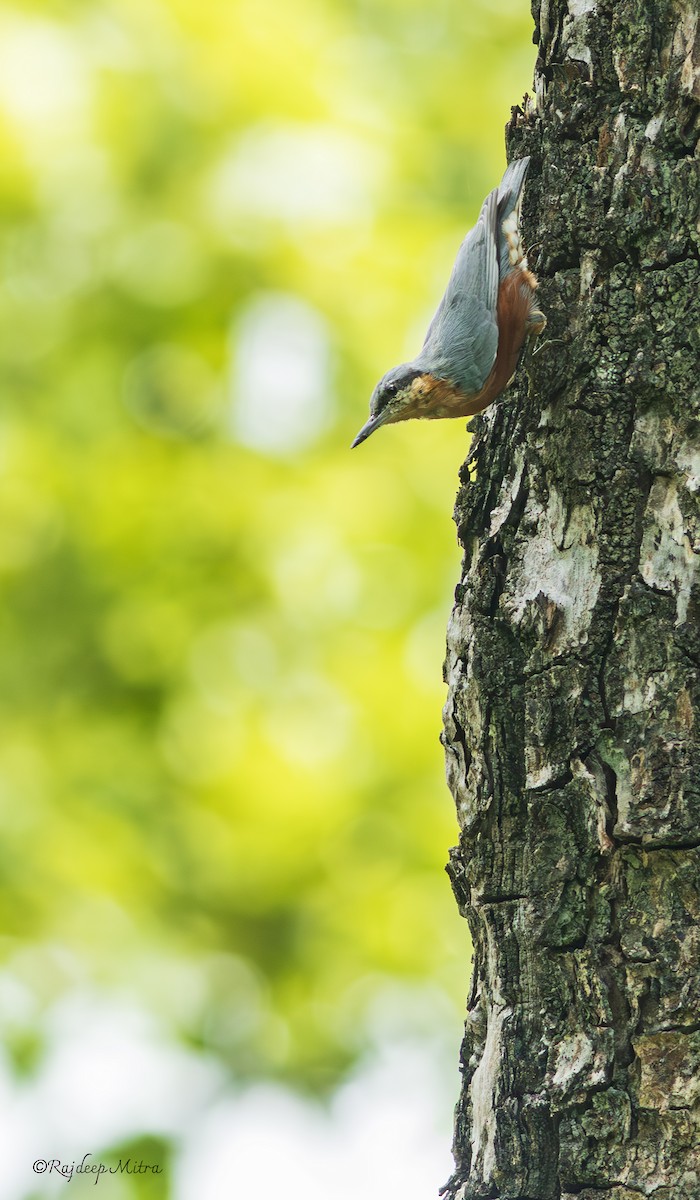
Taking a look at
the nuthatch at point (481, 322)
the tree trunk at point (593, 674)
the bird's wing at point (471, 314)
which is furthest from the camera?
the bird's wing at point (471, 314)

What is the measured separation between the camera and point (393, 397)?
9.08 ft

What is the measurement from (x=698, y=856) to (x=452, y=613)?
587 mm

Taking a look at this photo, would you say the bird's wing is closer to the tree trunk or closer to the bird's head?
the bird's head

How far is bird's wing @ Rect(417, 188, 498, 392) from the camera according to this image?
2289 mm

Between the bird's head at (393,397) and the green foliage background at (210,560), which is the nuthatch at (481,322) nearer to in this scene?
the bird's head at (393,397)

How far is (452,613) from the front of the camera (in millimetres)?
2086

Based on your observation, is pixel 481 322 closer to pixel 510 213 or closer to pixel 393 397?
pixel 510 213

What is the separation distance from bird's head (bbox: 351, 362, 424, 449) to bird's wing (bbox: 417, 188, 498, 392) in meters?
0.08

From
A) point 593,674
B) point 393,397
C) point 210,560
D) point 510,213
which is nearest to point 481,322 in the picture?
point 510,213

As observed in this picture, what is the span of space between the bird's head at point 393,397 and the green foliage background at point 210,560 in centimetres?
276

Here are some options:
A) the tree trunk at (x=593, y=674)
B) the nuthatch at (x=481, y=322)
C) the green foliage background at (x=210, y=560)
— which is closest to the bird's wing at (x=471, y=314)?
the nuthatch at (x=481, y=322)

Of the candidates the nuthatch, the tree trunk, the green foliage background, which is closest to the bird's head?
the nuthatch

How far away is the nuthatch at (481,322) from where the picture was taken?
212cm

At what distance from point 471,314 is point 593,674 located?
2.92 ft
